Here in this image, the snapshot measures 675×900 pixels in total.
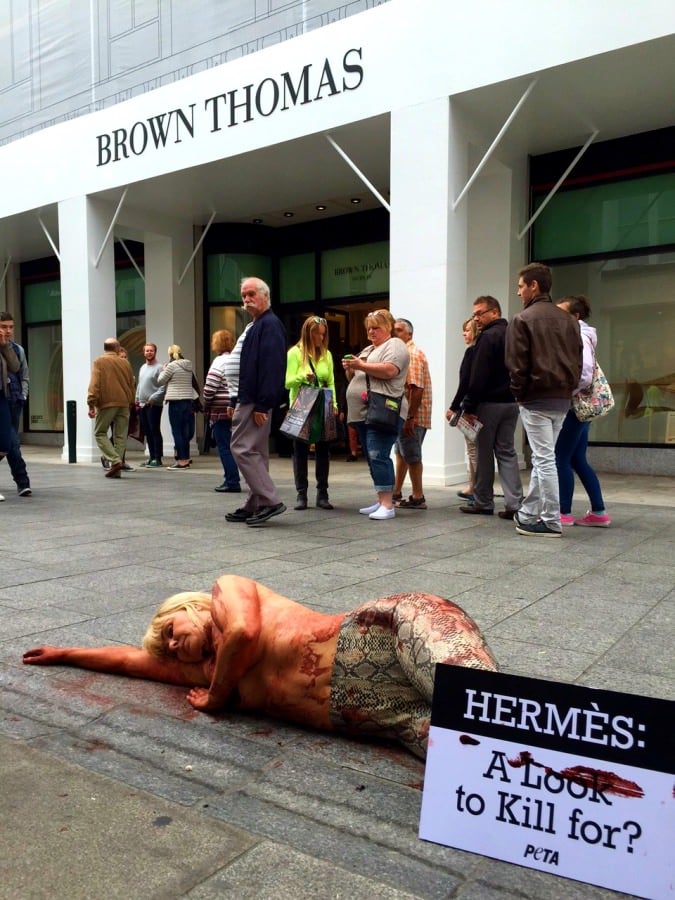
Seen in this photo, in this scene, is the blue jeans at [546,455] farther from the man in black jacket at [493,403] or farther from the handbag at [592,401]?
the man in black jacket at [493,403]

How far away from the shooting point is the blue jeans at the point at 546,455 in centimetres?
536

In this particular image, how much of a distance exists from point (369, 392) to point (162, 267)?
9.38m

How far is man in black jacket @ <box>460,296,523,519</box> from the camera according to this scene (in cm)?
607

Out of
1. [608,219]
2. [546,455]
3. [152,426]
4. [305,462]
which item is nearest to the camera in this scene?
[546,455]

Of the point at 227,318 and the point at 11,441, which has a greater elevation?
the point at 227,318

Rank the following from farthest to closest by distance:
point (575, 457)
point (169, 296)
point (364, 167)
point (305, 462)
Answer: point (169, 296), point (364, 167), point (305, 462), point (575, 457)

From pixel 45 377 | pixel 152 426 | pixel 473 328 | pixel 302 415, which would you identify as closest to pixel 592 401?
pixel 473 328

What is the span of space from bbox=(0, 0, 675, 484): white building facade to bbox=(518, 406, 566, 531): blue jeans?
3.30 metres

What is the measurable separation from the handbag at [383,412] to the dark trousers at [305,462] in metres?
0.66

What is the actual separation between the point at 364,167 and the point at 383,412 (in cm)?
614

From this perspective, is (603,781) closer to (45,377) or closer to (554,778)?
(554,778)

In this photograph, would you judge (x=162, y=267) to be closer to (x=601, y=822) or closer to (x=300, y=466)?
(x=300, y=466)

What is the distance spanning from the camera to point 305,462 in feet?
22.2

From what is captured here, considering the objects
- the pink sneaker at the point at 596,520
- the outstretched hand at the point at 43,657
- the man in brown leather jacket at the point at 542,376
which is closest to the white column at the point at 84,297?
the man in brown leather jacket at the point at 542,376
